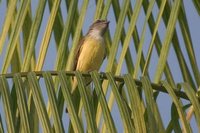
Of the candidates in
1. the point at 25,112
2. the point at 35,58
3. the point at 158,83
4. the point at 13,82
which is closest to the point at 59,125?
the point at 25,112

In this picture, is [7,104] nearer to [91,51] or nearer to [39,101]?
[39,101]

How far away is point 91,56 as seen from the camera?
750 centimetres

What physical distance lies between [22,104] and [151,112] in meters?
0.65

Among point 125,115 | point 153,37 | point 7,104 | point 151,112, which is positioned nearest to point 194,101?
point 151,112

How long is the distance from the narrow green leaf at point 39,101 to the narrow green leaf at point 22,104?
54 mm

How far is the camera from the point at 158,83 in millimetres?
4172

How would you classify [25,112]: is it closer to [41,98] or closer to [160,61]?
[41,98]

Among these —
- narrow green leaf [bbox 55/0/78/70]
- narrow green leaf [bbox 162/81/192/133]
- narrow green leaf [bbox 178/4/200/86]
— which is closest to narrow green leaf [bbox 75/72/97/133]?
narrow green leaf [bbox 162/81/192/133]

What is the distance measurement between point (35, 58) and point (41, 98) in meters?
1.21

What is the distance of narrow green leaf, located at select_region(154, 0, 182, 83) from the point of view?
437 cm

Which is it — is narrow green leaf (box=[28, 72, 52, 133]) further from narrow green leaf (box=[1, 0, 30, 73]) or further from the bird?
the bird

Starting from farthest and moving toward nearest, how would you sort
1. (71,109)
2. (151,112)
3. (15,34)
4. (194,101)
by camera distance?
(15,34) → (194,101) → (151,112) → (71,109)

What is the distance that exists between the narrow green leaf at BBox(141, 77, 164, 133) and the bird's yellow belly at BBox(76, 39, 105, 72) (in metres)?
3.49

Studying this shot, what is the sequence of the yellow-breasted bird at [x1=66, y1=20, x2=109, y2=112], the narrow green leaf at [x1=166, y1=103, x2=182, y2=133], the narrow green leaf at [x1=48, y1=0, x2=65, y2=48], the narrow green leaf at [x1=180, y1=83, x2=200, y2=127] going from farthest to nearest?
1. the yellow-breasted bird at [x1=66, y1=20, x2=109, y2=112]
2. the narrow green leaf at [x1=48, y1=0, x2=65, y2=48]
3. the narrow green leaf at [x1=166, y1=103, x2=182, y2=133]
4. the narrow green leaf at [x1=180, y1=83, x2=200, y2=127]
